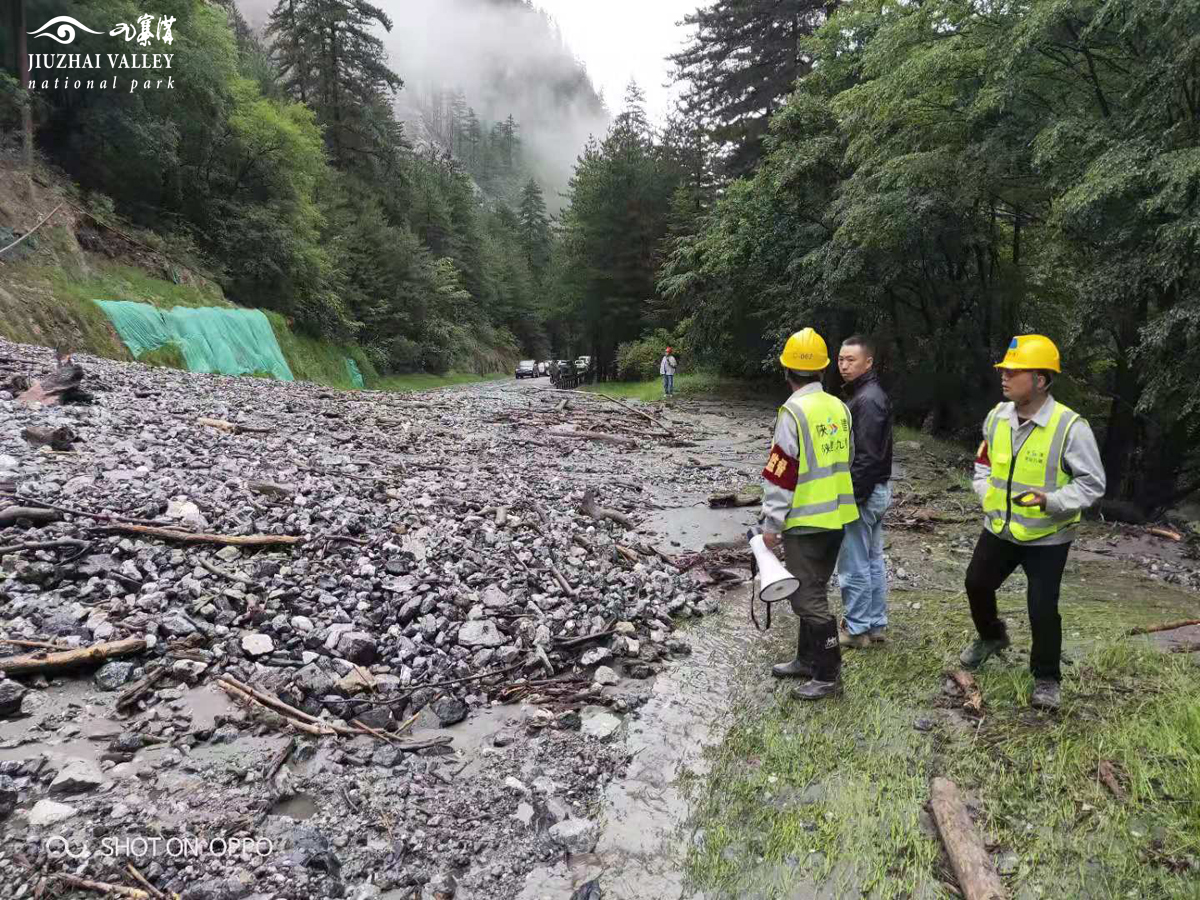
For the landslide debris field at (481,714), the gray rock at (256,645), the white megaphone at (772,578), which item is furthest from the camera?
the gray rock at (256,645)

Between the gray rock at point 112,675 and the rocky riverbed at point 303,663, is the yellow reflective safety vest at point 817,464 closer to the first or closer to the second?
the rocky riverbed at point 303,663

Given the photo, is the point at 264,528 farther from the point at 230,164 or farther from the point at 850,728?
the point at 230,164

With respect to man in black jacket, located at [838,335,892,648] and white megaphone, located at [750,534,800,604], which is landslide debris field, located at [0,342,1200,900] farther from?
white megaphone, located at [750,534,800,604]

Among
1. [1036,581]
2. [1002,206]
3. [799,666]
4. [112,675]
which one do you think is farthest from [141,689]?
[1002,206]

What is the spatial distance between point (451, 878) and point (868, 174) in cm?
1611

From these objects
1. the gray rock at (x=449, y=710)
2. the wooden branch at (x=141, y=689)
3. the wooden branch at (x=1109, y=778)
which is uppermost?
the wooden branch at (x=1109, y=778)

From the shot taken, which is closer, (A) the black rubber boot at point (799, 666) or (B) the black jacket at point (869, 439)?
(A) the black rubber boot at point (799, 666)

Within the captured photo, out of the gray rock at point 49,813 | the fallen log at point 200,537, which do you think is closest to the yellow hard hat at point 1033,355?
the gray rock at point 49,813

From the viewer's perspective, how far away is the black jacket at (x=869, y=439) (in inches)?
184

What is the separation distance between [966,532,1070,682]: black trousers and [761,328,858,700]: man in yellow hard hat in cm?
79

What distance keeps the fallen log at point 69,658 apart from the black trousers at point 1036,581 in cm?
537

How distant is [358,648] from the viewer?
4605 mm

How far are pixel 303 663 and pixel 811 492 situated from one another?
11.7ft

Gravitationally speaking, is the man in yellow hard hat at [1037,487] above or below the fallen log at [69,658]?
above
